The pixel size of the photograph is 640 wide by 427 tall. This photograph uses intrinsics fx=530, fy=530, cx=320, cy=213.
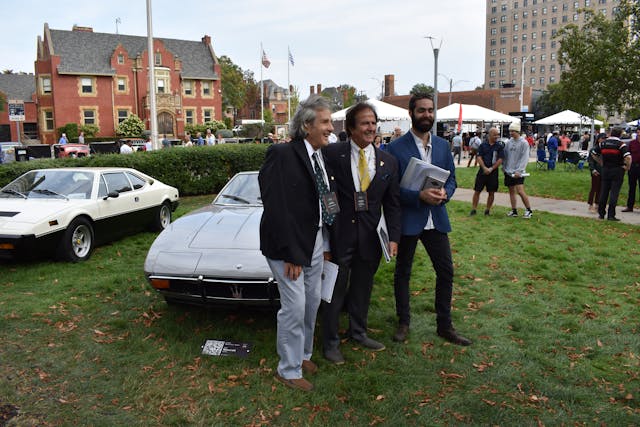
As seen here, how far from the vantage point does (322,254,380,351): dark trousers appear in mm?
4188

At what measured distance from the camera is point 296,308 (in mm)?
3631

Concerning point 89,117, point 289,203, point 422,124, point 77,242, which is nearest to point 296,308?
point 289,203

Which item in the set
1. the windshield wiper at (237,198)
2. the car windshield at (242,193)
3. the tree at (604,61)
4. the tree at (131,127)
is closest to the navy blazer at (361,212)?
the car windshield at (242,193)

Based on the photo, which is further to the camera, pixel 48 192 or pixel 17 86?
pixel 17 86

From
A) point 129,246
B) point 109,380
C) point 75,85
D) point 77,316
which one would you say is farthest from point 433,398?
point 75,85

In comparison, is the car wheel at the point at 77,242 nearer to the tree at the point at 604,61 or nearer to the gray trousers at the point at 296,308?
the gray trousers at the point at 296,308

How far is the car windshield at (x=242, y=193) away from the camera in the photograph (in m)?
6.23

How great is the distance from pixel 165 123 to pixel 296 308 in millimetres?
49411

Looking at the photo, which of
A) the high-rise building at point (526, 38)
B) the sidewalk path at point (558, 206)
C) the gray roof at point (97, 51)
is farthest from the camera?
the high-rise building at point (526, 38)

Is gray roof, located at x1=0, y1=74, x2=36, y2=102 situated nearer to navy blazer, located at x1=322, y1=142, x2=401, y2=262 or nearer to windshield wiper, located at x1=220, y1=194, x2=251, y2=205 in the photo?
windshield wiper, located at x1=220, y1=194, x2=251, y2=205

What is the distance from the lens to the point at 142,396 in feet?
12.2

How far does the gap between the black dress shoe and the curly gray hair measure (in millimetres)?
2199

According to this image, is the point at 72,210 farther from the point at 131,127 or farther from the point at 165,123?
the point at 165,123

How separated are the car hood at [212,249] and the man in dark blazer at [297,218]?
90cm
